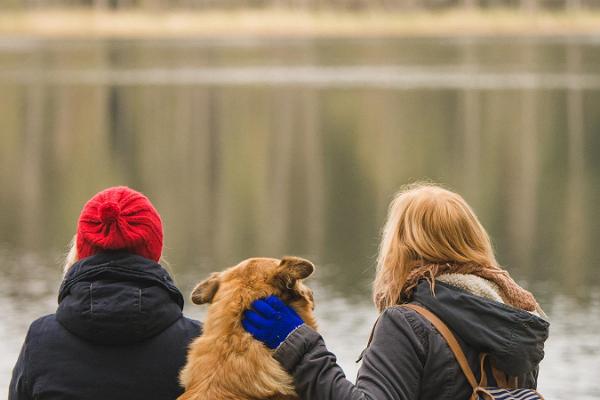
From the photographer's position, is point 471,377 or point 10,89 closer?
point 471,377

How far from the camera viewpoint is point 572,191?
84.5 feet

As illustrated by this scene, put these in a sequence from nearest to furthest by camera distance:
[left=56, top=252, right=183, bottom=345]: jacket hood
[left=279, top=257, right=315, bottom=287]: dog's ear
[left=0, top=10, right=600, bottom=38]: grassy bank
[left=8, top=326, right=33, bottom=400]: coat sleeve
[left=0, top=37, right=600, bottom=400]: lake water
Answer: [left=279, top=257, right=315, bottom=287]: dog's ear < [left=56, top=252, right=183, bottom=345]: jacket hood < [left=8, top=326, right=33, bottom=400]: coat sleeve < [left=0, top=37, right=600, bottom=400]: lake water < [left=0, top=10, right=600, bottom=38]: grassy bank

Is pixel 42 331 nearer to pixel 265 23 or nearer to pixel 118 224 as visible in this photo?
pixel 118 224

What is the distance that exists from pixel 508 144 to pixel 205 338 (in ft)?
107

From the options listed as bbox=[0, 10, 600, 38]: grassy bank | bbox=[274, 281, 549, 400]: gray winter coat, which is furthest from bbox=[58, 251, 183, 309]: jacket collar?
bbox=[0, 10, 600, 38]: grassy bank

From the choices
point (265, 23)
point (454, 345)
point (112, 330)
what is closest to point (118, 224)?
point (112, 330)

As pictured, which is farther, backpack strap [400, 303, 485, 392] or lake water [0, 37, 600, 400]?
lake water [0, 37, 600, 400]

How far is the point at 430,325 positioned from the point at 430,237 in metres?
0.26

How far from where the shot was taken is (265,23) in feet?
348

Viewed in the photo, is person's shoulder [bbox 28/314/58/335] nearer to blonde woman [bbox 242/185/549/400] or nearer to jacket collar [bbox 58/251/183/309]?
jacket collar [bbox 58/251/183/309]

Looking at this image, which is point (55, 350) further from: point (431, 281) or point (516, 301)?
point (516, 301)

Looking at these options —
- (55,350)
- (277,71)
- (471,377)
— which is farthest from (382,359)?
(277,71)

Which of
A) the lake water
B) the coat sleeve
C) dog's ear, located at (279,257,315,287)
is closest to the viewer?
dog's ear, located at (279,257,315,287)

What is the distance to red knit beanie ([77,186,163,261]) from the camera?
3.42 m
